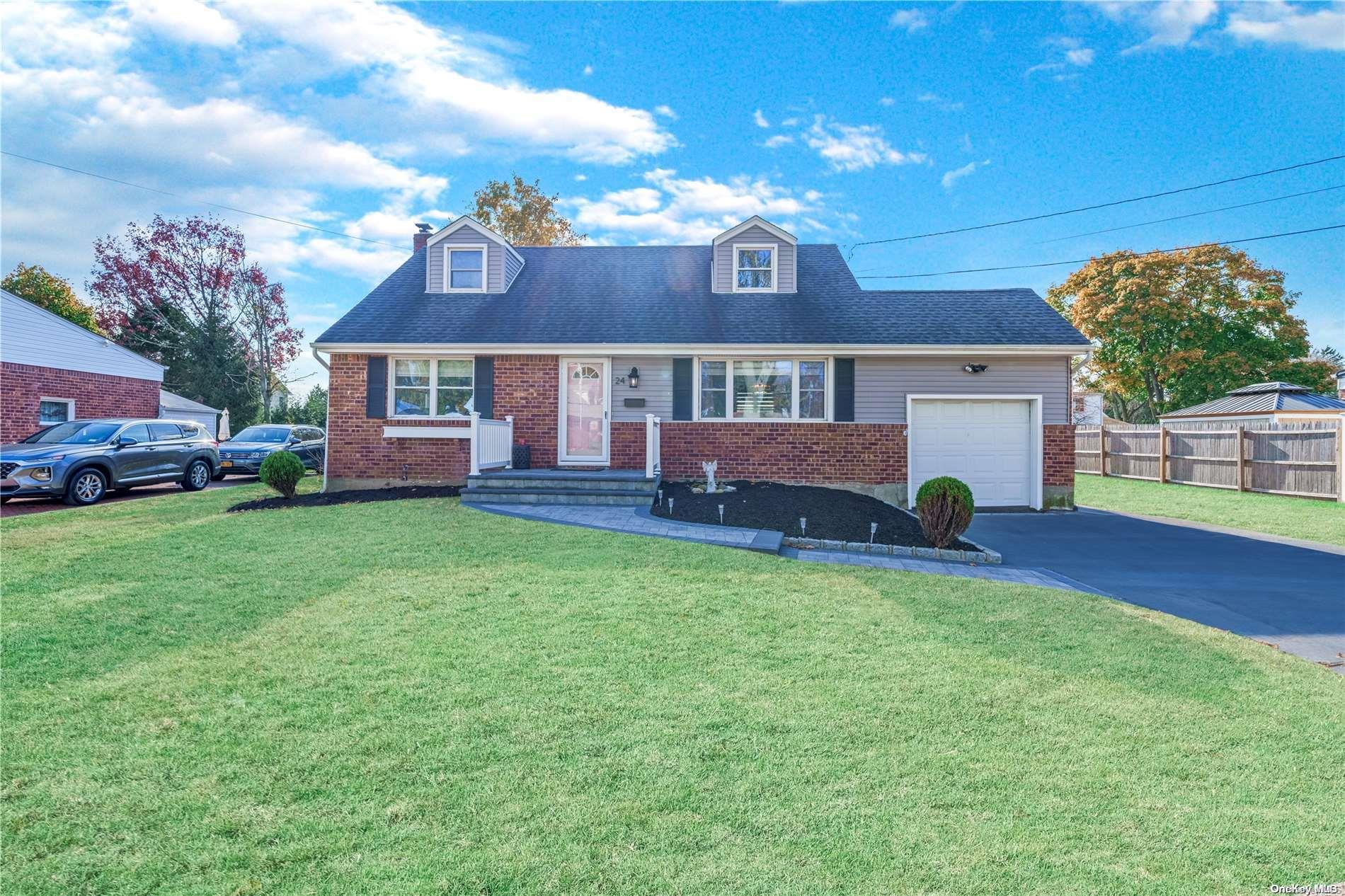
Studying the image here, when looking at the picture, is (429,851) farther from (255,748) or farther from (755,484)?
(755,484)

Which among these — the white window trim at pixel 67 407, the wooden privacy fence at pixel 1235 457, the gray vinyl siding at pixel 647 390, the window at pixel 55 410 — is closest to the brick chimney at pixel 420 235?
the gray vinyl siding at pixel 647 390

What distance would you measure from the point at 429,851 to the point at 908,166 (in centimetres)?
1812

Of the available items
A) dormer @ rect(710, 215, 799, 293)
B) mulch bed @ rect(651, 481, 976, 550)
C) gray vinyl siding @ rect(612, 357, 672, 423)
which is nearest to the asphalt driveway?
mulch bed @ rect(651, 481, 976, 550)

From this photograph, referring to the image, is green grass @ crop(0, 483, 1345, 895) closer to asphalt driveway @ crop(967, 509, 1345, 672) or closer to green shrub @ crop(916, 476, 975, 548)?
asphalt driveway @ crop(967, 509, 1345, 672)

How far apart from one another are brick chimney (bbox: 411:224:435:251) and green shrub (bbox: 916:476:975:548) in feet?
43.9

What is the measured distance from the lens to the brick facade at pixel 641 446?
11961 millimetres

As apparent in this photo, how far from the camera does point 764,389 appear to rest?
12.2 meters

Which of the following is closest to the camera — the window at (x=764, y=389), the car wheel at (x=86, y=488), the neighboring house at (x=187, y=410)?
the car wheel at (x=86, y=488)

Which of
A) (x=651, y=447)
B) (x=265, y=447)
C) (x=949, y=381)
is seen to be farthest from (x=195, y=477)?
(x=949, y=381)

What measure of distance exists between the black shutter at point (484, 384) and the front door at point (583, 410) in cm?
136

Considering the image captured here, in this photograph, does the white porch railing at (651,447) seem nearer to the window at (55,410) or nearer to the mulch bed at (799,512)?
the mulch bed at (799,512)

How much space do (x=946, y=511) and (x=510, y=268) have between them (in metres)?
10.7

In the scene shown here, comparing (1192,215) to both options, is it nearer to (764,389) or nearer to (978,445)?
(978,445)

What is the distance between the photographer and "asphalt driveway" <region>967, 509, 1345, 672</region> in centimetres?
512
